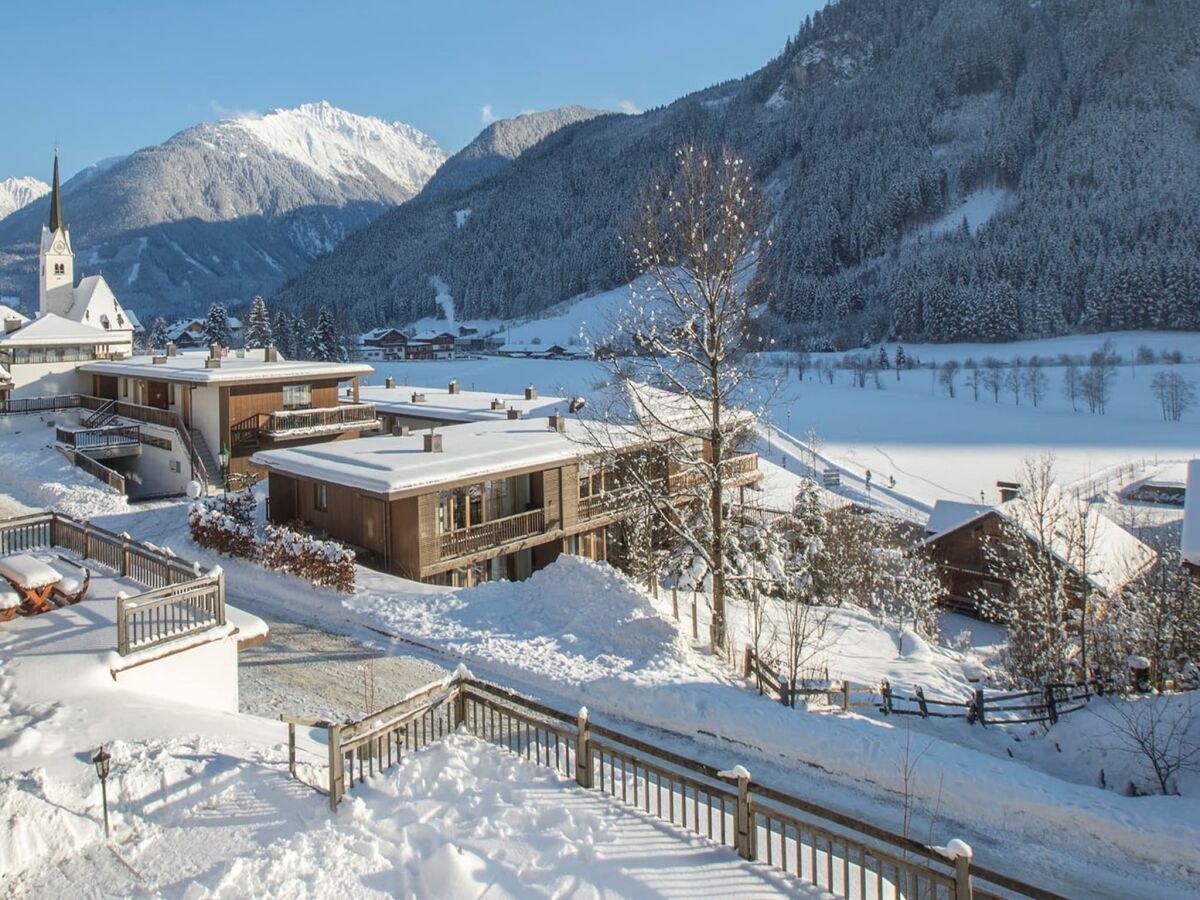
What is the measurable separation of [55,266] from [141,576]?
6596 cm

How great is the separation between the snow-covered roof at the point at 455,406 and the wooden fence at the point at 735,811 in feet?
73.6

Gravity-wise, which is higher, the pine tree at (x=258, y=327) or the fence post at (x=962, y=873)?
the pine tree at (x=258, y=327)

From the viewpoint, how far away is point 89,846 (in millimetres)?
6844

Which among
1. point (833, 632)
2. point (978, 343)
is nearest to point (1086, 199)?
point (978, 343)

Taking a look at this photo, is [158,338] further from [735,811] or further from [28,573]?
[735,811]

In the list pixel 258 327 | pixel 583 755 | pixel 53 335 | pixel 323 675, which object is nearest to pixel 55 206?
pixel 258 327

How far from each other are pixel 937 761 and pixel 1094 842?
1.83m

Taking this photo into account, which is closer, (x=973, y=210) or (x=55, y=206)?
(x=55, y=206)

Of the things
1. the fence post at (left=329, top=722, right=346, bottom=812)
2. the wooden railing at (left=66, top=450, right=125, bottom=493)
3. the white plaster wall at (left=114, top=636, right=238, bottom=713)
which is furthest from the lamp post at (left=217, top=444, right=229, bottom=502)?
the fence post at (left=329, top=722, right=346, bottom=812)

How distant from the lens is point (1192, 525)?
16438mm

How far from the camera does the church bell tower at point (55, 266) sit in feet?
212

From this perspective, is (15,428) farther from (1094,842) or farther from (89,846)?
(1094,842)

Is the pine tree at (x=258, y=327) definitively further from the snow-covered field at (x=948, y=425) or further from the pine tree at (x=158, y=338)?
the snow-covered field at (x=948, y=425)

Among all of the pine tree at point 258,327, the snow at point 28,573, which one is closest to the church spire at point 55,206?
the pine tree at point 258,327
